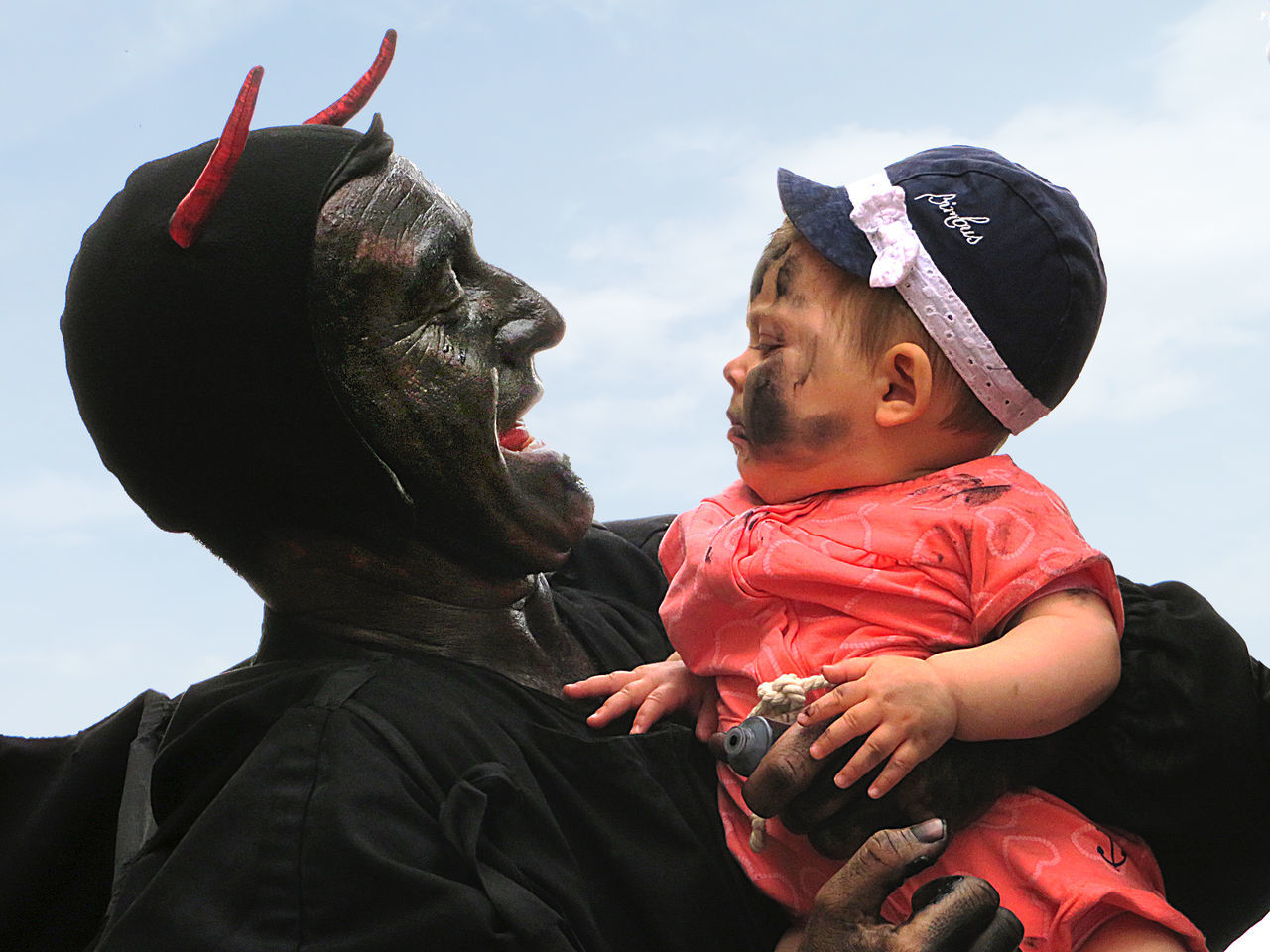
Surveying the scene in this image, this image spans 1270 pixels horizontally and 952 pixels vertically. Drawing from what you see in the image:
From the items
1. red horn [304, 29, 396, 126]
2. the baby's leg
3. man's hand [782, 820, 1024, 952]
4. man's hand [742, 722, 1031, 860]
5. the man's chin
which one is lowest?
the baby's leg

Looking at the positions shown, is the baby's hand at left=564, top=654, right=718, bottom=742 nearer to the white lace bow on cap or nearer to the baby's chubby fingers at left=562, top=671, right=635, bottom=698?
the baby's chubby fingers at left=562, top=671, right=635, bottom=698

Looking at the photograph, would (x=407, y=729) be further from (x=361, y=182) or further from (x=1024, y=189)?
(x=1024, y=189)

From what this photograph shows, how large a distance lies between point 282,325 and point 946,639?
97 centimetres

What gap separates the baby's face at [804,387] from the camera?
2.05 m

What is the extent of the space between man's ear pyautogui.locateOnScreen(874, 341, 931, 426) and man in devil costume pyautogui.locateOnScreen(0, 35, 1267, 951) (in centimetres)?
41

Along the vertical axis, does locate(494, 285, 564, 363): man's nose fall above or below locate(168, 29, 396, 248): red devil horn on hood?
below

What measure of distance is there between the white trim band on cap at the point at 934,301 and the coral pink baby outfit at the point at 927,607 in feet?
0.35

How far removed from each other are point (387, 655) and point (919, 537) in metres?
0.75

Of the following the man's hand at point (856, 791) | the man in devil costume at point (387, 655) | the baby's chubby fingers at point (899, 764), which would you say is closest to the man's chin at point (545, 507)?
the man in devil costume at point (387, 655)

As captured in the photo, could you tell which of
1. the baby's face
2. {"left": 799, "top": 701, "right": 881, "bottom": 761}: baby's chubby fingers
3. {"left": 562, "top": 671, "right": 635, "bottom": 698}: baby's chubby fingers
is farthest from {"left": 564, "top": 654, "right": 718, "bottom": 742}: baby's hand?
{"left": 799, "top": 701, "right": 881, "bottom": 761}: baby's chubby fingers

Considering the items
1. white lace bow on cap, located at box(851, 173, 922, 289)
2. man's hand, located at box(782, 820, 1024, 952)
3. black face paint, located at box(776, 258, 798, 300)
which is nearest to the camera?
man's hand, located at box(782, 820, 1024, 952)

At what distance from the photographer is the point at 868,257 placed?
2.03 metres

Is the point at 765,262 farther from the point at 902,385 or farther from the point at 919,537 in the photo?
the point at 919,537

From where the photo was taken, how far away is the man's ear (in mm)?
2010
